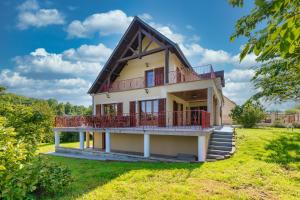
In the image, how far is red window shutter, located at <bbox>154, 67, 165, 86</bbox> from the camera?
596 inches

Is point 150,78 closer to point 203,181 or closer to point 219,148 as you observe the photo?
point 219,148

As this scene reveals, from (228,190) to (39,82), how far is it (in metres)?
33.6

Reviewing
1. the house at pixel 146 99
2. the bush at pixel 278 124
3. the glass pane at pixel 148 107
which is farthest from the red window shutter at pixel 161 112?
the bush at pixel 278 124

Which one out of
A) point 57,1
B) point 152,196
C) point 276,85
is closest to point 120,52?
point 57,1

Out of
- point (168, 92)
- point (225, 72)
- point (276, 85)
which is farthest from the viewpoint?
point (225, 72)

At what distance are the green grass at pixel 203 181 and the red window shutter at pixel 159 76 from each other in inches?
292

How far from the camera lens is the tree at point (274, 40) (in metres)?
1.47

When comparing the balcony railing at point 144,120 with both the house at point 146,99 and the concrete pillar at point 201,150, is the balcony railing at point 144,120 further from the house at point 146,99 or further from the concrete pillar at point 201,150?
the concrete pillar at point 201,150

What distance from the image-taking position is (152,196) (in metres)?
5.97

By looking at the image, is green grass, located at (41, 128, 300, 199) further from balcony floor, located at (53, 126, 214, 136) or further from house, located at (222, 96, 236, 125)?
house, located at (222, 96, 236, 125)

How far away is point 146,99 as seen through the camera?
14.8 m

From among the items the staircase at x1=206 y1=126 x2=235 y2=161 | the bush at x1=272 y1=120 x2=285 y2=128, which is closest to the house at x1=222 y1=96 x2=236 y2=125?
the bush at x1=272 y1=120 x2=285 y2=128

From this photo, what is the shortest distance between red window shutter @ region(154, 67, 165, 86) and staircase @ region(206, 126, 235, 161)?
212 inches

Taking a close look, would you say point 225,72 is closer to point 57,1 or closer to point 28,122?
point 57,1
